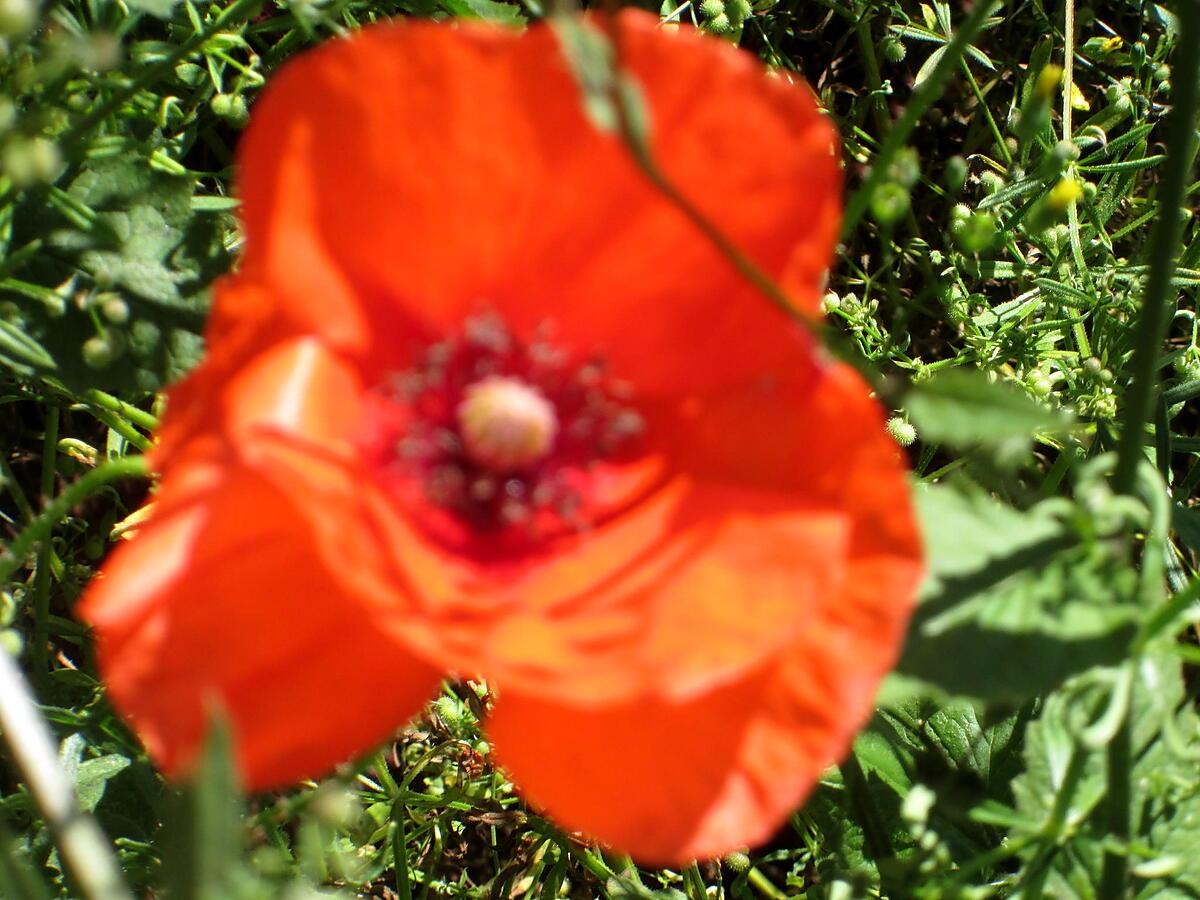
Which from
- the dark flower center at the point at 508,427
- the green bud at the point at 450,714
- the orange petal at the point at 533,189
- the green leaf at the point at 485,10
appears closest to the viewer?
the orange petal at the point at 533,189

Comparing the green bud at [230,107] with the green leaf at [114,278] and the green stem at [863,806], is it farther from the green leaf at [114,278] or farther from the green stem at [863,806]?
the green stem at [863,806]

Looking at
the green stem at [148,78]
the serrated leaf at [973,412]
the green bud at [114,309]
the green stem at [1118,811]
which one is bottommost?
the green stem at [1118,811]

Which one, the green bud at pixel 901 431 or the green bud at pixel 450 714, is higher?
the green bud at pixel 901 431

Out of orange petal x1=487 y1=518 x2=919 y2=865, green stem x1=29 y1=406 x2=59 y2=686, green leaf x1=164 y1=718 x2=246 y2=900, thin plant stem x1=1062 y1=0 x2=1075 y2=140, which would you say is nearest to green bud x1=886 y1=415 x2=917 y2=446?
thin plant stem x1=1062 y1=0 x2=1075 y2=140

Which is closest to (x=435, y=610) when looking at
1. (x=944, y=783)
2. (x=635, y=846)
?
(x=635, y=846)

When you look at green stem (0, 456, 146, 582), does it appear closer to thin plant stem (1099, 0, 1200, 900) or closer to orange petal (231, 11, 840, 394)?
orange petal (231, 11, 840, 394)

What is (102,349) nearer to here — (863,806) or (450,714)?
(450,714)

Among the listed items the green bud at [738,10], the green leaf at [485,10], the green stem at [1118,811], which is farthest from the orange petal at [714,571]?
the green bud at [738,10]

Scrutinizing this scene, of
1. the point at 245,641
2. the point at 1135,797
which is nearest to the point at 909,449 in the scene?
the point at 1135,797
